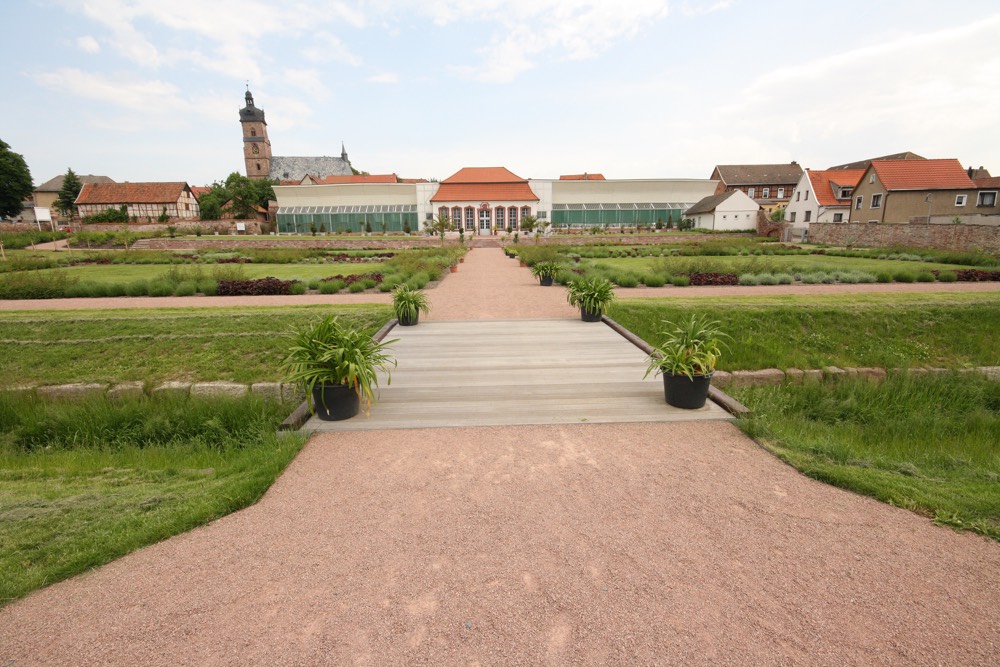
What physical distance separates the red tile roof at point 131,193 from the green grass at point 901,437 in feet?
240

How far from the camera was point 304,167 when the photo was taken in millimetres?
77625

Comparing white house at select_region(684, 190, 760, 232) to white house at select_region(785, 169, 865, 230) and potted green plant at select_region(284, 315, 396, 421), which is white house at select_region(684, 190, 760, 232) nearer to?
white house at select_region(785, 169, 865, 230)

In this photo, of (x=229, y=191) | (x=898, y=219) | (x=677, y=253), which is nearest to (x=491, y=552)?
(x=677, y=253)

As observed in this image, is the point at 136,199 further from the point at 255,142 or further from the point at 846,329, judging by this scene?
the point at 846,329

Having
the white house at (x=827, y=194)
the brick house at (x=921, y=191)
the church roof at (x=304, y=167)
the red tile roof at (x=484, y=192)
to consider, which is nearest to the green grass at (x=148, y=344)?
the brick house at (x=921, y=191)

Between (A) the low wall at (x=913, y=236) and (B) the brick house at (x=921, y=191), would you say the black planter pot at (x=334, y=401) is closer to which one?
(A) the low wall at (x=913, y=236)

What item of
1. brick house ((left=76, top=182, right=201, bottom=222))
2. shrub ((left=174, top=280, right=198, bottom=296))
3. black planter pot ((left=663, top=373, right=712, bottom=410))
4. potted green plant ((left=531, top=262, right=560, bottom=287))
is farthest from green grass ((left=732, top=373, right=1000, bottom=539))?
brick house ((left=76, top=182, right=201, bottom=222))

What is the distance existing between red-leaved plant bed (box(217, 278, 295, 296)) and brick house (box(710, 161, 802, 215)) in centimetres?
6289

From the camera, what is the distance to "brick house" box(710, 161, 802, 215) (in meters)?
62.4

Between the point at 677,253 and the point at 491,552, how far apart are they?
24.0 m

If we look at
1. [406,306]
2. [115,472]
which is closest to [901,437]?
[406,306]

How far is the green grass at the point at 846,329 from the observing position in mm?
6801

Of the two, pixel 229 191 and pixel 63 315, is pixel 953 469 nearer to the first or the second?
pixel 63 315

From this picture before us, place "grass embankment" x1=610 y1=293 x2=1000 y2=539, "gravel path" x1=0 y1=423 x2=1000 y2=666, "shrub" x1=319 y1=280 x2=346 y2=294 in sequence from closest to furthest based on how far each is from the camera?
"gravel path" x1=0 y1=423 x2=1000 y2=666
"grass embankment" x1=610 y1=293 x2=1000 y2=539
"shrub" x1=319 y1=280 x2=346 y2=294
